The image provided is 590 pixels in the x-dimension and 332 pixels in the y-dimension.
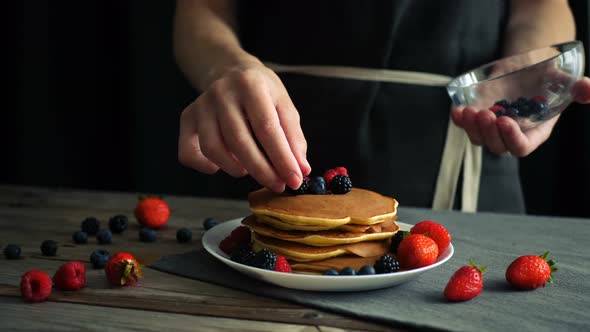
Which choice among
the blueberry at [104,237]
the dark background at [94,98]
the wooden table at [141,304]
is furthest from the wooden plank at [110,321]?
the dark background at [94,98]

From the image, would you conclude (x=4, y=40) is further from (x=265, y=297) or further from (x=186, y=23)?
(x=265, y=297)

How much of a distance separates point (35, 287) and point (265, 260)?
377mm

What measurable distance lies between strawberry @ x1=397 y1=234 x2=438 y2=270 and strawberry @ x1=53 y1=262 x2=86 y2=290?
56 cm

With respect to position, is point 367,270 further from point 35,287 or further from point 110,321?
point 35,287

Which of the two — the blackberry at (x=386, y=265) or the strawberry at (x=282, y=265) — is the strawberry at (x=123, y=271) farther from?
the blackberry at (x=386, y=265)

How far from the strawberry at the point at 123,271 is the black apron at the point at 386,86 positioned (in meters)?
0.98

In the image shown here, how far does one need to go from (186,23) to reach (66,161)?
1776 millimetres

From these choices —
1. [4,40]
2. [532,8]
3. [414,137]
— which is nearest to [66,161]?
[4,40]

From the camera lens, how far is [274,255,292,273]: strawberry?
111cm

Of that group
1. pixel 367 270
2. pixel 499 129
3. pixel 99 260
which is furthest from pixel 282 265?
pixel 499 129

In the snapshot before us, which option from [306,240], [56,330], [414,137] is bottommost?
[56,330]

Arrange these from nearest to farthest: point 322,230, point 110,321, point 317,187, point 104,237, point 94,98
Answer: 1. point 110,321
2. point 322,230
3. point 317,187
4. point 104,237
5. point 94,98

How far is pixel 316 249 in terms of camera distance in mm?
1177

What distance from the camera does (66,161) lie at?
136 inches
